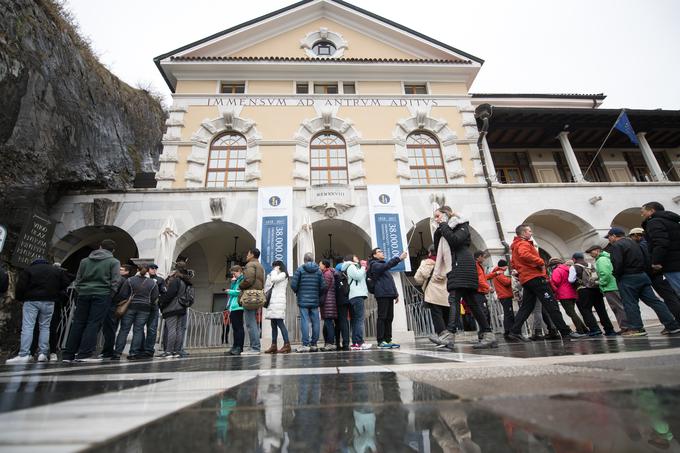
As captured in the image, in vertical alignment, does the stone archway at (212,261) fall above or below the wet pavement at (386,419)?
above

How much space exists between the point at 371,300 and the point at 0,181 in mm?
9649

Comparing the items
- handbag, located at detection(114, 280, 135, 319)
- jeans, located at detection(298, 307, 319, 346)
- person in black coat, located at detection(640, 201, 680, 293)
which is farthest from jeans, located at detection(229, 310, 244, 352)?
person in black coat, located at detection(640, 201, 680, 293)

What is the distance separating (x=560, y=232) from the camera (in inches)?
488

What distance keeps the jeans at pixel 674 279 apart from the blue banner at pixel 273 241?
798 cm

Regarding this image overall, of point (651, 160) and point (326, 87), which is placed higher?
point (326, 87)

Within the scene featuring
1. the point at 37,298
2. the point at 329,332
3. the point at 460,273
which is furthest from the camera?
the point at 329,332

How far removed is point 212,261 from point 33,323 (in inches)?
285

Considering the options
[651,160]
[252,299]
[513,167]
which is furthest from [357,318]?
[651,160]

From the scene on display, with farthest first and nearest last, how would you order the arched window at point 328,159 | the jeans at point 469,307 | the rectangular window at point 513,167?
the rectangular window at point 513,167
the arched window at point 328,159
the jeans at point 469,307

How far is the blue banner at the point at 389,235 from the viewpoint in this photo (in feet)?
33.3

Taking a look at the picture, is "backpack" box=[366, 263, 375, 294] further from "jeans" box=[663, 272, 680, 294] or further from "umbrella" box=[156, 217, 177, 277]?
"umbrella" box=[156, 217, 177, 277]

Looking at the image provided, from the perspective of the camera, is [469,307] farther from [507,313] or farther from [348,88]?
[348,88]

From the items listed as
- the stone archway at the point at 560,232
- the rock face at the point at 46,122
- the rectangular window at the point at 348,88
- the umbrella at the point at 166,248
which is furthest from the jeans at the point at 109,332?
the stone archway at the point at 560,232

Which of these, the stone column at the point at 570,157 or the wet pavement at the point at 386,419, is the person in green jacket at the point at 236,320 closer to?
the wet pavement at the point at 386,419
